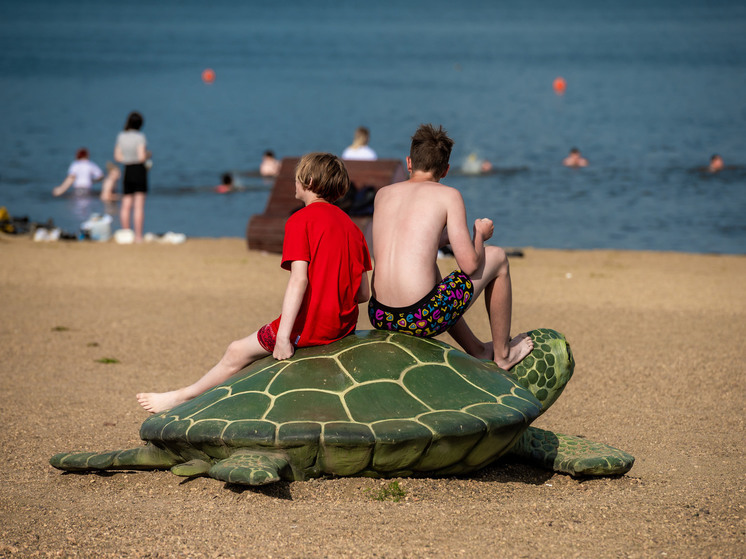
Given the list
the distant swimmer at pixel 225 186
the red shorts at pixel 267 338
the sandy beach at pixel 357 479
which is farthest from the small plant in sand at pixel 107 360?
the distant swimmer at pixel 225 186

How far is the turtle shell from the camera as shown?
400cm

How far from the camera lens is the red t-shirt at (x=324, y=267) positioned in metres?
4.37

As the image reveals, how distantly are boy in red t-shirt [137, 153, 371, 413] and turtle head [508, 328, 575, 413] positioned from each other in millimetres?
1045

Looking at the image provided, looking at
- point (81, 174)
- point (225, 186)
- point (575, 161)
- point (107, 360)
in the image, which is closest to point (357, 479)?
point (107, 360)

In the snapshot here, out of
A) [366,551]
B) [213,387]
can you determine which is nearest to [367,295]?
[213,387]

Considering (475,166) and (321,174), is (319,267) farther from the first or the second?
(475,166)

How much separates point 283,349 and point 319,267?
452 millimetres

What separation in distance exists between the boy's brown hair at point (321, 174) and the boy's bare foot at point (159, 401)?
1411mm

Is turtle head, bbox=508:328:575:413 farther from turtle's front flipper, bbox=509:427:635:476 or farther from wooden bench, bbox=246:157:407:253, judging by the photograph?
wooden bench, bbox=246:157:407:253

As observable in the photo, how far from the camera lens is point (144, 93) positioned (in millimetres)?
47750

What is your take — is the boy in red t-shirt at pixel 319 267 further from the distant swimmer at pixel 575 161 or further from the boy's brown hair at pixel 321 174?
the distant swimmer at pixel 575 161

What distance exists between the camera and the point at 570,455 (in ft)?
15.1

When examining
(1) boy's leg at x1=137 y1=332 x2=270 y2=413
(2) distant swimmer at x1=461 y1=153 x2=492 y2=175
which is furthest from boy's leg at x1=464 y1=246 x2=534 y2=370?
(2) distant swimmer at x1=461 y1=153 x2=492 y2=175

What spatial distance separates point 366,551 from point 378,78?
55582mm
